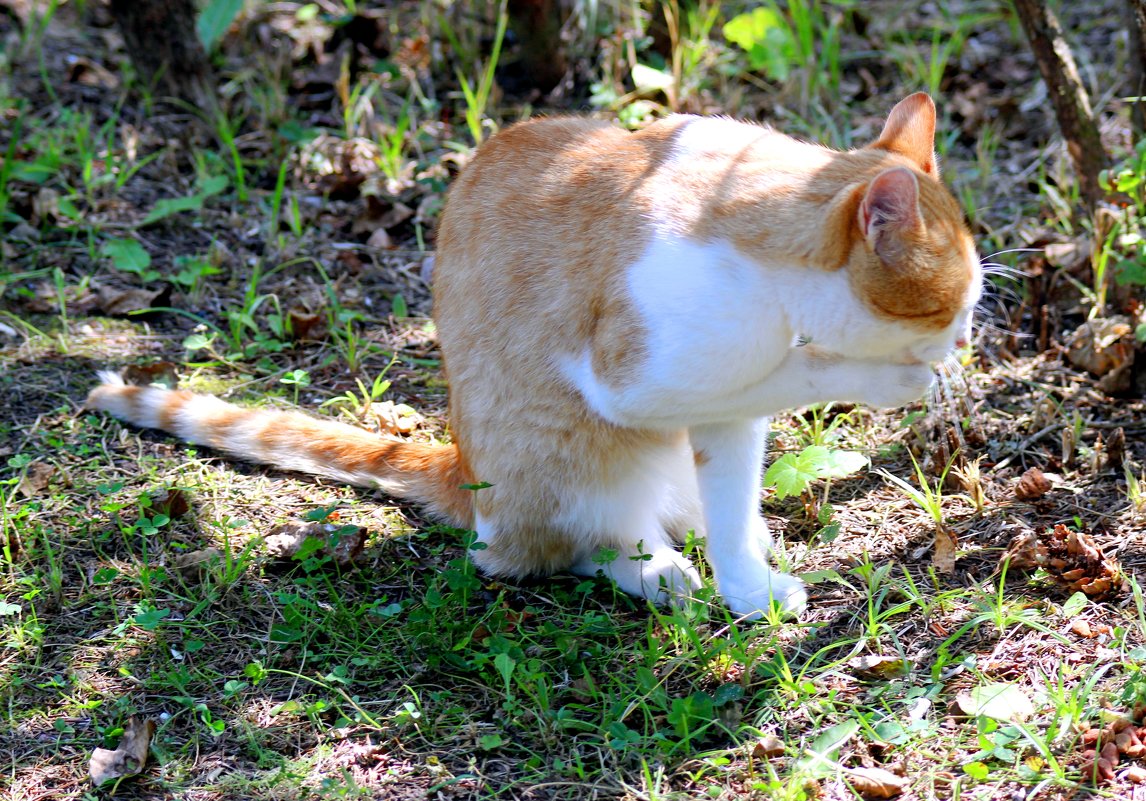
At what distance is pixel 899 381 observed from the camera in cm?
238

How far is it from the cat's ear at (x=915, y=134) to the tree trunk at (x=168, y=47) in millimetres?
3103

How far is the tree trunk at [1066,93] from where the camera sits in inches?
135

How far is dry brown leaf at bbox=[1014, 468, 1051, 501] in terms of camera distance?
2914 millimetres

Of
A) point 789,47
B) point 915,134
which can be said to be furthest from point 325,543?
point 789,47

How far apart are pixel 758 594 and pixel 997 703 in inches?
22.2

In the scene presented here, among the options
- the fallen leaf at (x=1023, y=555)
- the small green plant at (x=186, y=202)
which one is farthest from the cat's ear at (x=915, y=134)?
the small green plant at (x=186, y=202)

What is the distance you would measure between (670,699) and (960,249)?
3.52 feet

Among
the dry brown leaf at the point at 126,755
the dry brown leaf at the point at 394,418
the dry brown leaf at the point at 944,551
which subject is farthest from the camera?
the dry brown leaf at the point at 394,418

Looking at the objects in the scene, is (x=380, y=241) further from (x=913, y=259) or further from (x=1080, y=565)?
(x=1080, y=565)

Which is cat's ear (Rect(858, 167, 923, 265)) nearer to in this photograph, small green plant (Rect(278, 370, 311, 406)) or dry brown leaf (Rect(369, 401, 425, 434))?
dry brown leaf (Rect(369, 401, 425, 434))

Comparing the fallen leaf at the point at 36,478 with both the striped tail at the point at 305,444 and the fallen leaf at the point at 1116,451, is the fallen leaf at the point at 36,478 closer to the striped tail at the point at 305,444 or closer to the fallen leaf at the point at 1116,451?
the striped tail at the point at 305,444

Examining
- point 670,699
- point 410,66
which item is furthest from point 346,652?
point 410,66

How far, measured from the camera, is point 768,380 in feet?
7.68

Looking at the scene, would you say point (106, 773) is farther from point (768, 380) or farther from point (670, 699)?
point (768, 380)
